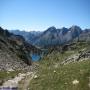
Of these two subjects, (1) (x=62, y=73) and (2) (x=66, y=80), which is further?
(1) (x=62, y=73)

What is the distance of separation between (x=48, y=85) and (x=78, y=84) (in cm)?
445

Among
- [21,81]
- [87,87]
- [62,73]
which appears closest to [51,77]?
[62,73]

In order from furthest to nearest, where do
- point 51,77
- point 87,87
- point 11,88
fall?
point 51,77, point 11,88, point 87,87

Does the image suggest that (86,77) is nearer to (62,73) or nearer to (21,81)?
(62,73)

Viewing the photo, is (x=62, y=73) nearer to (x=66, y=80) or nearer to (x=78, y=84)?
(x=66, y=80)

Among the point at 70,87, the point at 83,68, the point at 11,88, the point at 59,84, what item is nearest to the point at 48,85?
the point at 59,84

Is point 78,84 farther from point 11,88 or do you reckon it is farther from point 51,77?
point 11,88

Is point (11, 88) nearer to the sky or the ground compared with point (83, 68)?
nearer to the ground

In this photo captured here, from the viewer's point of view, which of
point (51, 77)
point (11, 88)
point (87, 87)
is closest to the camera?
point (87, 87)

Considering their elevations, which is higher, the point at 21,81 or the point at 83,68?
the point at 83,68

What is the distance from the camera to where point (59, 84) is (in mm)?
30078

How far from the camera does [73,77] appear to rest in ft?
104

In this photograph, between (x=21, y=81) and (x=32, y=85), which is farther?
(x=21, y=81)

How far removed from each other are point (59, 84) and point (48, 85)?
1639mm
